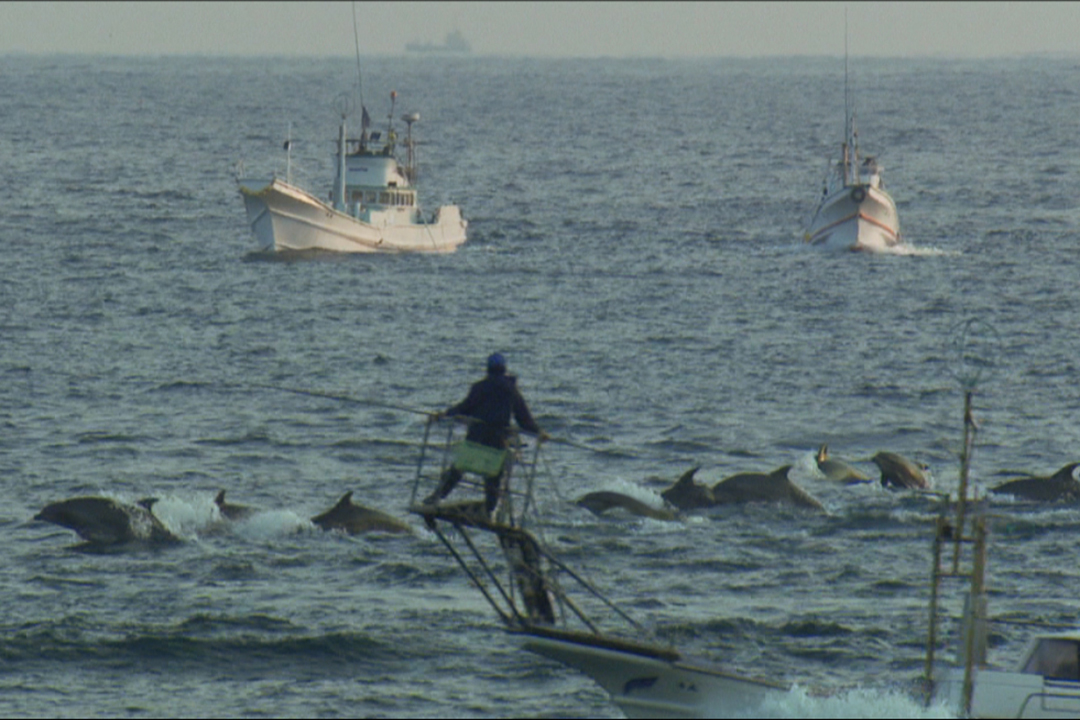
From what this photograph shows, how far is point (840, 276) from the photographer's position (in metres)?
69.2

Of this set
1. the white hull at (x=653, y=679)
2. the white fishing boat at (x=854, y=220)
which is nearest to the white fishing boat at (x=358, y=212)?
the white fishing boat at (x=854, y=220)

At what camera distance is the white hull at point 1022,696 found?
2123 centimetres

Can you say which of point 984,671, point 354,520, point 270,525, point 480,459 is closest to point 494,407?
point 480,459

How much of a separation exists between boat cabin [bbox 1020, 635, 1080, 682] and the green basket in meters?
6.29

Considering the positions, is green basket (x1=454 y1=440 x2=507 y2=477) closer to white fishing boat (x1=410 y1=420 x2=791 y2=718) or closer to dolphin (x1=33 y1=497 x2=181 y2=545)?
white fishing boat (x1=410 y1=420 x2=791 y2=718)

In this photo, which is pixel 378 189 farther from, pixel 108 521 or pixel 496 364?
pixel 496 364

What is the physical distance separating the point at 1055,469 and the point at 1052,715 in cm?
1842

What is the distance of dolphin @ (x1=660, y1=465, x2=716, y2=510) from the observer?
35.1 m

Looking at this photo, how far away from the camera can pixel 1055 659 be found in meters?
22.2

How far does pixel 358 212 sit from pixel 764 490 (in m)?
42.5

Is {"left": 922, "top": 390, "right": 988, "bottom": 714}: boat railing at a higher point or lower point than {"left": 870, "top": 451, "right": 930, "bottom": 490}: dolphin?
higher

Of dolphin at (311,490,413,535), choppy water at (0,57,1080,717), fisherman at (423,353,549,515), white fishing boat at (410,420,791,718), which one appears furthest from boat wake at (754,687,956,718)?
dolphin at (311,490,413,535)

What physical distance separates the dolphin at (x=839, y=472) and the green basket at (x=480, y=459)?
57.0ft

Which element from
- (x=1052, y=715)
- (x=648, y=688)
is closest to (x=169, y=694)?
(x=648, y=688)
